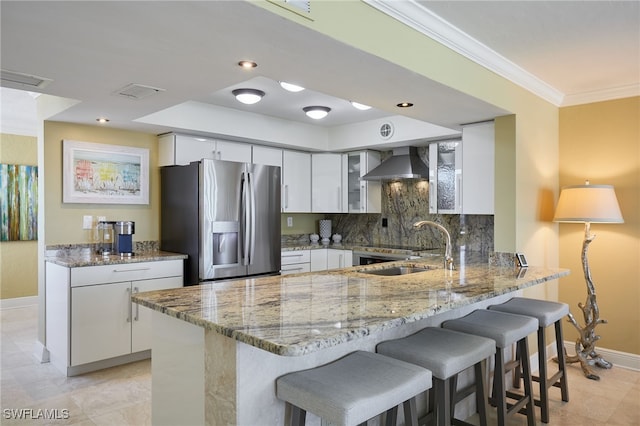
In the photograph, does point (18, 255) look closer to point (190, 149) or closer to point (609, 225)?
point (190, 149)

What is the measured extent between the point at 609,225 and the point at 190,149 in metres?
3.92

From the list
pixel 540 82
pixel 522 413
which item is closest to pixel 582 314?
pixel 522 413

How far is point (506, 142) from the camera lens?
→ 331cm

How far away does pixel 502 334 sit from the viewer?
2219 mm

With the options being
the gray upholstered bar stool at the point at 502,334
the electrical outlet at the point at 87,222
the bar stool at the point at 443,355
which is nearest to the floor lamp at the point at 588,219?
the gray upholstered bar stool at the point at 502,334

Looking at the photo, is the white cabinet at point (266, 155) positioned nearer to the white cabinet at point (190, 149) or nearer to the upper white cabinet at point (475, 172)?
the white cabinet at point (190, 149)

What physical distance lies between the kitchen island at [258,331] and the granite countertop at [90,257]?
1.74m

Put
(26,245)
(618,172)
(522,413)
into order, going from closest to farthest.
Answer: (522,413)
(618,172)
(26,245)

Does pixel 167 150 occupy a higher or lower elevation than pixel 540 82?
lower

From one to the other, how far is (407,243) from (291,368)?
3.73m

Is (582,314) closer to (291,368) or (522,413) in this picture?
(522,413)

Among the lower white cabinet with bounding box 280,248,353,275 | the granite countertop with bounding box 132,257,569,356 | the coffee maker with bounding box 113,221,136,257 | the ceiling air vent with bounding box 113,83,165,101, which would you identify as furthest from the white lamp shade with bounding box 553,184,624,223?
the coffee maker with bounding box 113,221,136,257

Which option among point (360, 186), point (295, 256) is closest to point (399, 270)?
point (295, 256)

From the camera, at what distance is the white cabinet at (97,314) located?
335 cm
